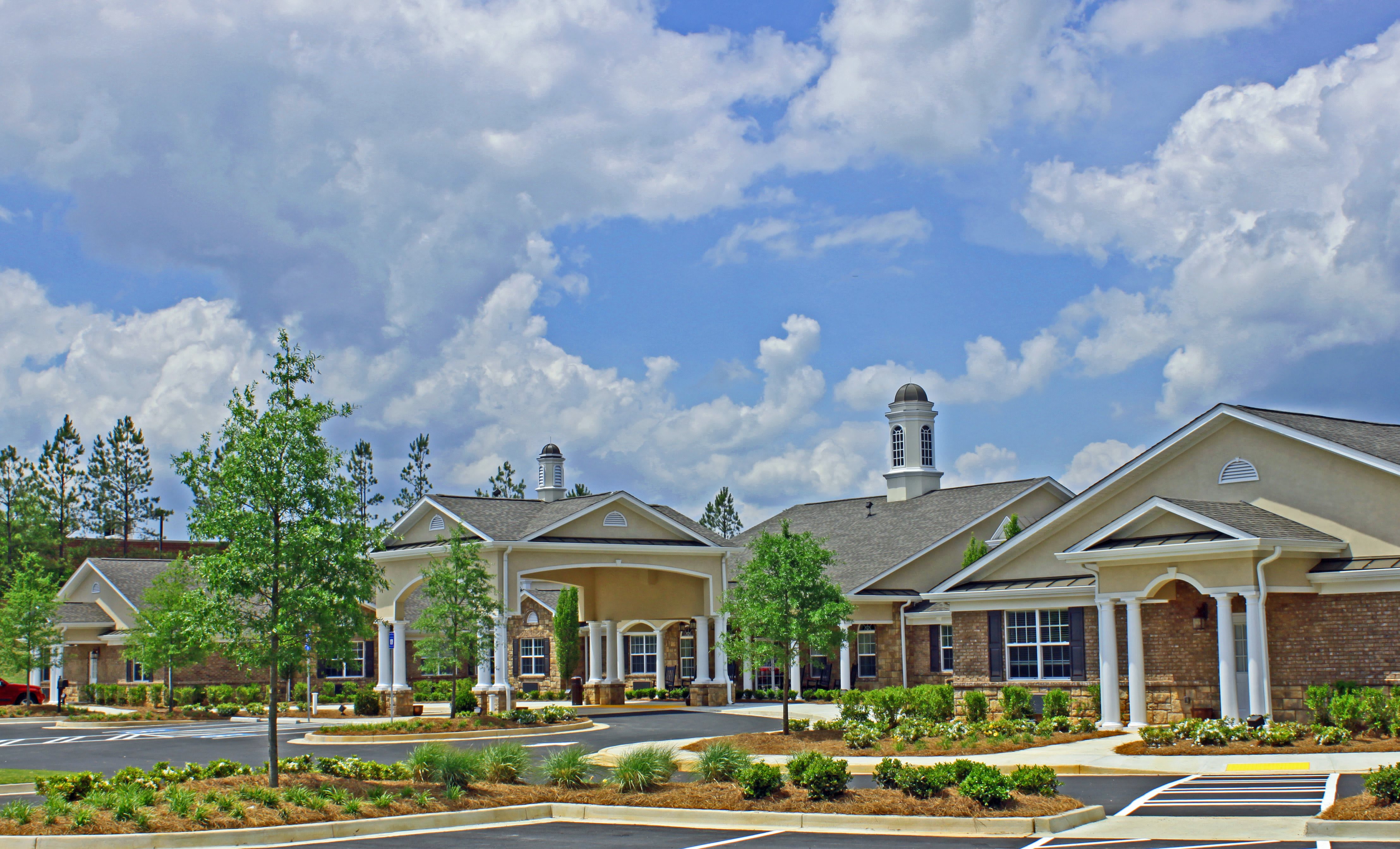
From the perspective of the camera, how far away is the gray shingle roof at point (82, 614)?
5619 centimetres

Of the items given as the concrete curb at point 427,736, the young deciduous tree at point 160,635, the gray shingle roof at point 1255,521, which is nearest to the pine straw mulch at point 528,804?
the young deciduous tree at point 160,635

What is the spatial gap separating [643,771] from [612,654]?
26434mm

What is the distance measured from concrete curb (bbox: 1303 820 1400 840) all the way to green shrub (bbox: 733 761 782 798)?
576cm

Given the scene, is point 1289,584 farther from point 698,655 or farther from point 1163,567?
point 698,655

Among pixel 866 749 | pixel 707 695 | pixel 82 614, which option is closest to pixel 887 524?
pixel 707 695

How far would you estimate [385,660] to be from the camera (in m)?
39.7

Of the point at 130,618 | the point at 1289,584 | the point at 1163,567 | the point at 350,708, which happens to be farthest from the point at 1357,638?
the point at 130,618

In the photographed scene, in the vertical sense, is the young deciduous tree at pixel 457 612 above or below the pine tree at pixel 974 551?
below

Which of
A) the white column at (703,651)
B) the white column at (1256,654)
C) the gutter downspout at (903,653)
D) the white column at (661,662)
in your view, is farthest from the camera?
the white column at (661,662)

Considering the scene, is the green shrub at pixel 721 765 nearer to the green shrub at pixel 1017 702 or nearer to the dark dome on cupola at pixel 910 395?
the green shrub at pixel 1017 702

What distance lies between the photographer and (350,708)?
4341cm

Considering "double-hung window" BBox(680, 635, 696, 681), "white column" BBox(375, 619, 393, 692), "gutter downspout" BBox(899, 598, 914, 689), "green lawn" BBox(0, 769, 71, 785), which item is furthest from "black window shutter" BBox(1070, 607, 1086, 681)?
"double-hung window" BBox(680, 635, 696, 681)

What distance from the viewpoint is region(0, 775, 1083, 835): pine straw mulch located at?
47.3ft

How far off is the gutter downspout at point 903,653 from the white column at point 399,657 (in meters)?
14.4
